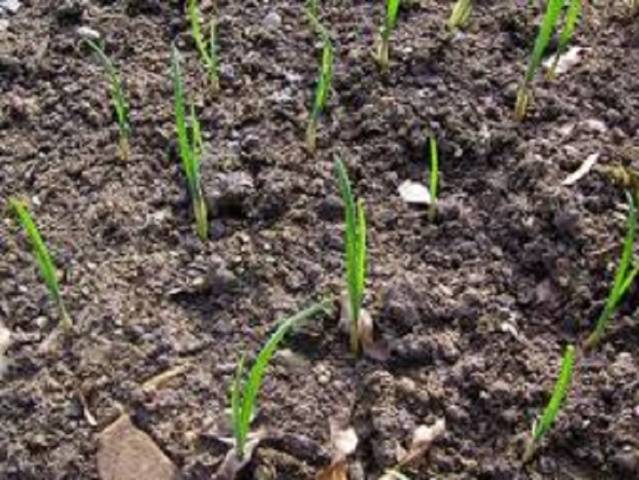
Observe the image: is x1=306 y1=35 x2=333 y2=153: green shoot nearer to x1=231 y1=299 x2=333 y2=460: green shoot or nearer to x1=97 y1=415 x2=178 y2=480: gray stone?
x1=231 y1=299 x2=333 y2=460: green shoot

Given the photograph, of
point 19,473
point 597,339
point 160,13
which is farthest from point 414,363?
point 160,13

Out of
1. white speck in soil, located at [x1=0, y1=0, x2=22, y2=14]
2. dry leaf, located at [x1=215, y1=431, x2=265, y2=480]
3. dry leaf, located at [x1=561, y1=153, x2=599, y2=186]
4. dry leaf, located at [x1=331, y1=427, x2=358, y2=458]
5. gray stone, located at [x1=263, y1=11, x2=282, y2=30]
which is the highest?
gray stone, located at [x1=263, y1=11, x2=282, y2=30]

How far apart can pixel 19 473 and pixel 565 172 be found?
96 cm

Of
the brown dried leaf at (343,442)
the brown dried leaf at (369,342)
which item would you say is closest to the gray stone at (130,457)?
the brown dried leaf at (343,442)

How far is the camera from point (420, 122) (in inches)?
69.0

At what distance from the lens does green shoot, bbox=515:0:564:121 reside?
5.21 ft

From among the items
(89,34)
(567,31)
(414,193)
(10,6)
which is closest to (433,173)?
(414,193)

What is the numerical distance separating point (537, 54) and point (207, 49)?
0.63m

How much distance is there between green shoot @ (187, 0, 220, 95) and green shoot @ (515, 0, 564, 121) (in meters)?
0.53

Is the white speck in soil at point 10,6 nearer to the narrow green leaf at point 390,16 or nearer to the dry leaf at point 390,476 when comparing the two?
the narrow green leaf at point 390,16

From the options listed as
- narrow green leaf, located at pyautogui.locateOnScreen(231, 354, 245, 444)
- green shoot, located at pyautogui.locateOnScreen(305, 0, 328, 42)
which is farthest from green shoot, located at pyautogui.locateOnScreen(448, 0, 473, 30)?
narrow green leaf, located at pyautogui.locateOnScreen(231, 354, 245, 444)

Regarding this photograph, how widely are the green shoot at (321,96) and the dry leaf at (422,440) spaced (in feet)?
1.79

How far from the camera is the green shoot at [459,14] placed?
188 centimetres

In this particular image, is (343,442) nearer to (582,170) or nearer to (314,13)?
(582,170)
